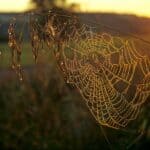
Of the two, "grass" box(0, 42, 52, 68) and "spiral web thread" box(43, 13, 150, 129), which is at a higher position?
"spiral web thread" box(43, 13, 150, 129)

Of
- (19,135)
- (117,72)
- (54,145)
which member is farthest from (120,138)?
(117,72)

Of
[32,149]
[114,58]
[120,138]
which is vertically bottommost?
[32,149]

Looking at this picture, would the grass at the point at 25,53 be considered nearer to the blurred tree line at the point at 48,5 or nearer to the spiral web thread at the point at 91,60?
the spiral web thread at the point at 91,60

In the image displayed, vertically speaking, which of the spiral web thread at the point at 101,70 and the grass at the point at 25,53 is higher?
the spiral web thread at the point at 101,70

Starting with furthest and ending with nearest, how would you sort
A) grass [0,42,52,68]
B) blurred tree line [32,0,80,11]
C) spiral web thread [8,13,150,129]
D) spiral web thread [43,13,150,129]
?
blurred tree line [32,0,80,11] < grass [0,42,52,68] < spiral web thread [43,13,150,129] < spiral web thread [8,13,150,129]

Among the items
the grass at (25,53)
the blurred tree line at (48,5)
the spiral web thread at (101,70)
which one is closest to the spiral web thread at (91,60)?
the spiral web thread at (101,70)

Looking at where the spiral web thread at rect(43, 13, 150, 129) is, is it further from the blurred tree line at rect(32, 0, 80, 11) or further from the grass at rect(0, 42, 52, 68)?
the blurred tree line at rect(32, 0, 80, 11)

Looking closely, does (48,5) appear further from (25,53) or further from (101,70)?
(101,70)

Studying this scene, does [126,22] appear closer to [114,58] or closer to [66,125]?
[114,58]

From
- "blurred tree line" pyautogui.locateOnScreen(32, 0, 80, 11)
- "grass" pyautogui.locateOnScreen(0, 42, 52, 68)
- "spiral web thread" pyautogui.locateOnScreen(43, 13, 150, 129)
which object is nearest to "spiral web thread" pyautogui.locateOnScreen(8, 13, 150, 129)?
"spiral web thread" pyautogui.locateOnScreen(43, 13, 150, 129)

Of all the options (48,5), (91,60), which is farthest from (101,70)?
(48,5)

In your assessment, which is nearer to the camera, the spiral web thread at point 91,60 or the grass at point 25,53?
the spiral web thread at point 91,60
